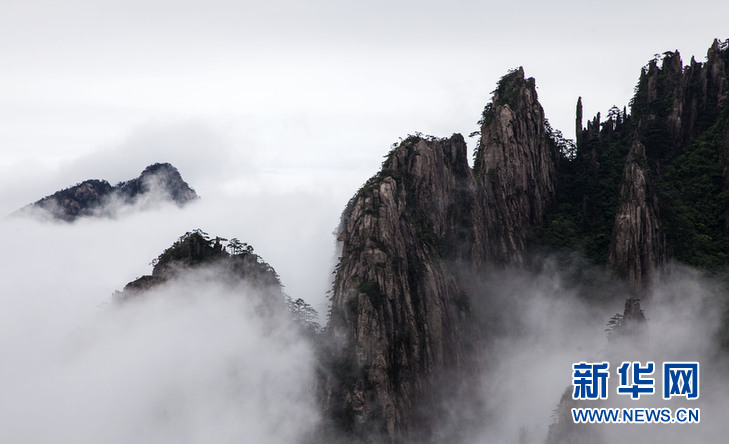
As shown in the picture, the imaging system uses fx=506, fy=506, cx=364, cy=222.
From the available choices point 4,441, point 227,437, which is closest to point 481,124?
point 227,437

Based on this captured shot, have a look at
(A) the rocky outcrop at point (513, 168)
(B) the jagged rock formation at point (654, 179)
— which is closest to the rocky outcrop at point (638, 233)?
(B) the jagged rock formation at point (654, 179)

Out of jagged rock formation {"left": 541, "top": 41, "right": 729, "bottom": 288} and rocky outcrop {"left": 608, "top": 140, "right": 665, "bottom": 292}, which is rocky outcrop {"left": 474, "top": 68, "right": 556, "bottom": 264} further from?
rocky outcrop {"left": 608, "top": 140, "right": 665, "bottom": 292}

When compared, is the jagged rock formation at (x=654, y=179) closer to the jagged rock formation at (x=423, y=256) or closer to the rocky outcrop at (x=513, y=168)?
the rocky outcrop at (x=513, y=168)

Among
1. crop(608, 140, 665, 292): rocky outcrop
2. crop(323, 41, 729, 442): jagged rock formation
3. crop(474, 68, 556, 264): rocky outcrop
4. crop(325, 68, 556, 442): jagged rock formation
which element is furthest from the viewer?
crop(474, 68, 556, 264): rocky outcrop

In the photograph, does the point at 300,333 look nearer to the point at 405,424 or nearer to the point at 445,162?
the point at 405,424

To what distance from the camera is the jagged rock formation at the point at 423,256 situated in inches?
2478

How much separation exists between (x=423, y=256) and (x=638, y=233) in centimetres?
3272

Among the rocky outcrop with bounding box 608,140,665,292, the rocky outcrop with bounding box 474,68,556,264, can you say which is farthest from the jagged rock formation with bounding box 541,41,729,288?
the rocky outcrop with bounding box 474,68,556,264

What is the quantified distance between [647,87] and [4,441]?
15834 centimetres

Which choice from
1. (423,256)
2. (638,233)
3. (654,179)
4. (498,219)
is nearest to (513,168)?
(498,219)

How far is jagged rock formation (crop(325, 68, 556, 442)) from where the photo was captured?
2478 inches

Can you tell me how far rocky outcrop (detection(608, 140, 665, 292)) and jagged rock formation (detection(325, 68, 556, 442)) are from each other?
1573 cm

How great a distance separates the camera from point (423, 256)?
7150 cm

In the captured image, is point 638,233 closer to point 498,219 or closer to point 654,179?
point 654,179
